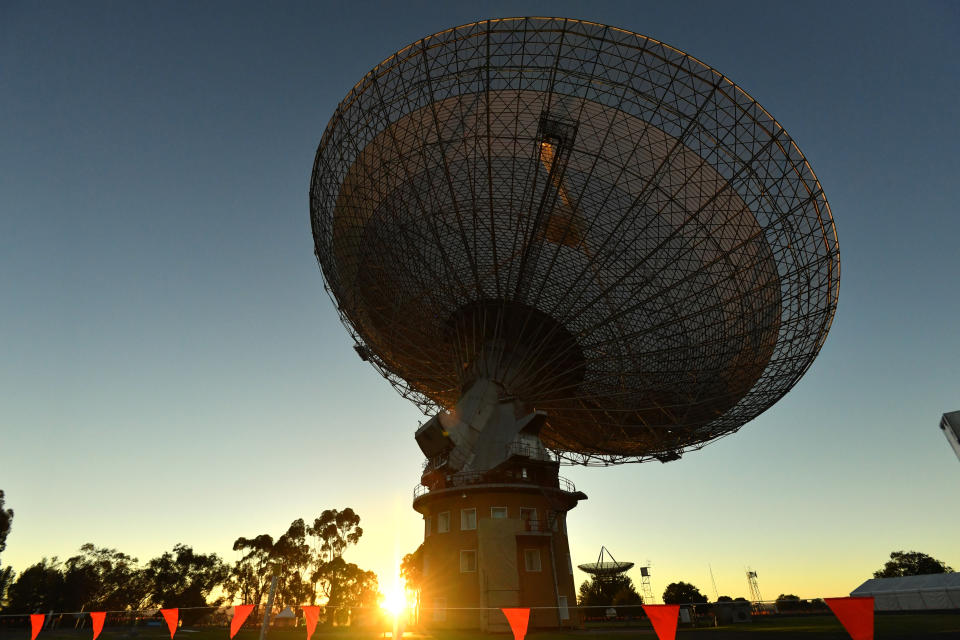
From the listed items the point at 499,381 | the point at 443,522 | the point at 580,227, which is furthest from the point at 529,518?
the point at 580,227

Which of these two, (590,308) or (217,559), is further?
(217,559)

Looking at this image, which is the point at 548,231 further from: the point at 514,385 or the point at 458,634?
the point at 458,634

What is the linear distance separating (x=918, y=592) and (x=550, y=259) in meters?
45.7

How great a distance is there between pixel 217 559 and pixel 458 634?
7135 cm

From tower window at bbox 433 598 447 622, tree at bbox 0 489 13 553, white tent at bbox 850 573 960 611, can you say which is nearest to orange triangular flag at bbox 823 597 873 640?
tower window at bbox 433 598 447 622

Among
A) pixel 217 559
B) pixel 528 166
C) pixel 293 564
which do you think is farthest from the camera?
pixel 217 559

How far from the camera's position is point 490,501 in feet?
106

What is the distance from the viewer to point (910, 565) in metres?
99.9

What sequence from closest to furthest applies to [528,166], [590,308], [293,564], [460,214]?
[528,166] < [460,214] < [590,308] < [293,564]

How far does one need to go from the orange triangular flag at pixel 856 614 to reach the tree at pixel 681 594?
6296 cm

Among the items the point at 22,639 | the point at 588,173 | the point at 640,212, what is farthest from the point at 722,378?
the point at 22,639

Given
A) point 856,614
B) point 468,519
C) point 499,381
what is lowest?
point 856,614

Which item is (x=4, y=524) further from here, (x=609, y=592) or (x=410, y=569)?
(x=609, y=592)

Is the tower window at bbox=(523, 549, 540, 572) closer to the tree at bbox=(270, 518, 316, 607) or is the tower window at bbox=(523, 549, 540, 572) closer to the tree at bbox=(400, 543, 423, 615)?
the tree at bbox=(400, 543, 423, 615)
